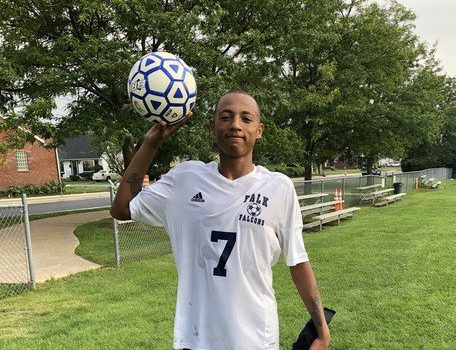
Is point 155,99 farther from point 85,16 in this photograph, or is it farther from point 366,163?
point 366,163

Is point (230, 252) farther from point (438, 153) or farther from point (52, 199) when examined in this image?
point (438, 153)

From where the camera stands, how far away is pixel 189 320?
1.91 m

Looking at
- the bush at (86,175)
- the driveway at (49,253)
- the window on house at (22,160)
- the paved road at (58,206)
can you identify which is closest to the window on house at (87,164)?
the bush at (86,175)

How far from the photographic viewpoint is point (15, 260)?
8.79m

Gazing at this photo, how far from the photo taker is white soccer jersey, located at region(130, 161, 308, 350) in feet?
6.00

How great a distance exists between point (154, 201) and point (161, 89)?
34.5 inches

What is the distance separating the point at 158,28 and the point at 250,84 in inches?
126

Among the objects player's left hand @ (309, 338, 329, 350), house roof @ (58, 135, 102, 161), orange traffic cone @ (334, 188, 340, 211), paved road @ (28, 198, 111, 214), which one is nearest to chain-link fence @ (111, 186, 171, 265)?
player's left hand @ (309, 338, 329, 350)

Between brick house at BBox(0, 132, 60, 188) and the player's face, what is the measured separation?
30.1 m

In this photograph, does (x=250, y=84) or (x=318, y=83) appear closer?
(x=250, y=84)

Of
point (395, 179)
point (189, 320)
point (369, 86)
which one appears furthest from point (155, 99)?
point (395, 179)

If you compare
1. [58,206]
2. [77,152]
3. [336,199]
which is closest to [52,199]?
[58,206]

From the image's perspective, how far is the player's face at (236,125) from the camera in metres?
1.95

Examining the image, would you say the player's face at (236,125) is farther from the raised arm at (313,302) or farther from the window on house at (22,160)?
the window on house at (22,160)
